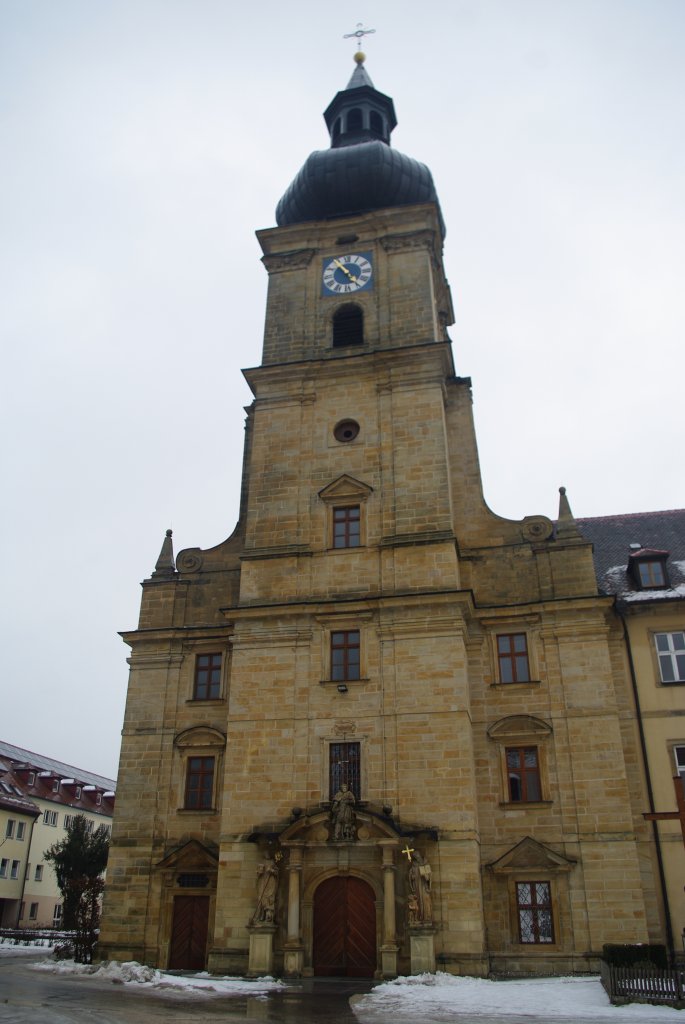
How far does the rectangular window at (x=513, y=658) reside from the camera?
25.2m

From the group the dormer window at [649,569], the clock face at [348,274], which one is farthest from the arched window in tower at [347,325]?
the dormer window at [649,569]

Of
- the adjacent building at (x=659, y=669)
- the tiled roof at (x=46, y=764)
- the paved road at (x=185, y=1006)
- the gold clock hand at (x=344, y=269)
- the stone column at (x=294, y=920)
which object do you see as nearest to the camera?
the paved road at (x=185, y=1006)

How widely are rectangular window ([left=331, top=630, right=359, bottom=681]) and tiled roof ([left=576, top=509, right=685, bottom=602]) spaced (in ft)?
26.5

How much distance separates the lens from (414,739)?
23172mm

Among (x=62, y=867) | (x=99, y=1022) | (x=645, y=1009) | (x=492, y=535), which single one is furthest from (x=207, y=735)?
(x=62, y=867)

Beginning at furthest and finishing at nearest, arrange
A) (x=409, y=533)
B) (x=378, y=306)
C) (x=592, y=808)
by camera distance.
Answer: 1. (x=378, y=306)
2. (x=409, y=533)
3. (x=592, y=808)

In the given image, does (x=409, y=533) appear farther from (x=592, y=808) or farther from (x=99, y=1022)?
(x=99, y=1022)

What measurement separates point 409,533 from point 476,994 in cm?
1194

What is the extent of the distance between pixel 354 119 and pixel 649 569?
74.6 ft

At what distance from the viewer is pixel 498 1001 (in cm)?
1731

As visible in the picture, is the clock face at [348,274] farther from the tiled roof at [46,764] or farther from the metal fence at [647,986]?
the tiled roof at [46,764]

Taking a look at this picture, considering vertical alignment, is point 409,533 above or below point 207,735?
above

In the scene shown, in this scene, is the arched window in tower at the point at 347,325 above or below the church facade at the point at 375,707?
above

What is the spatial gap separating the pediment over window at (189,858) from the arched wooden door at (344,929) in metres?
3.72
